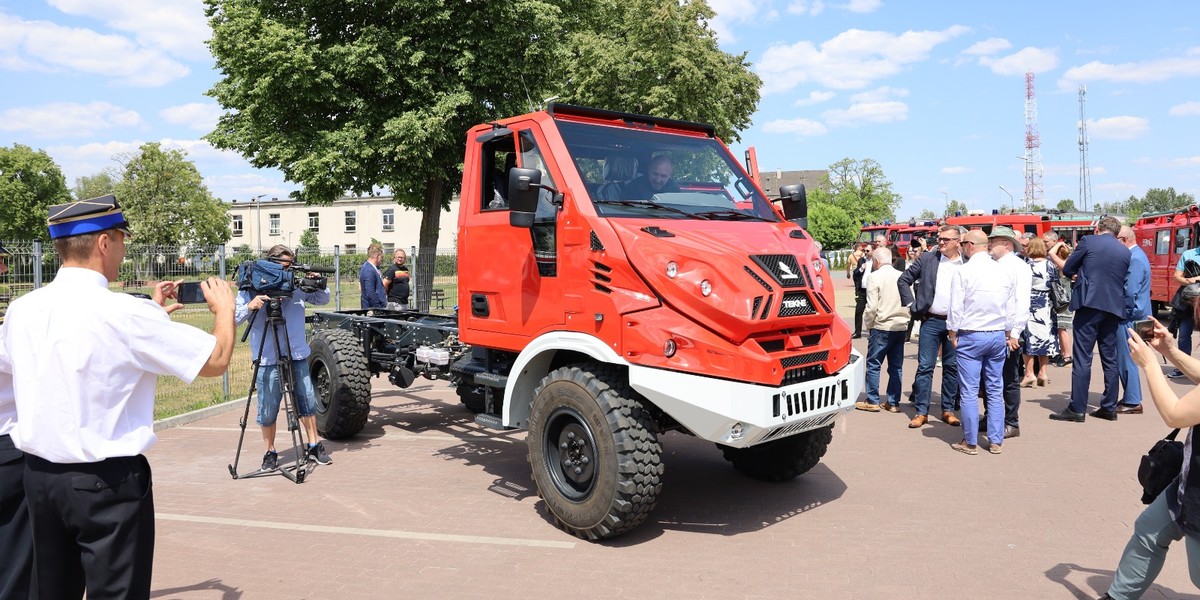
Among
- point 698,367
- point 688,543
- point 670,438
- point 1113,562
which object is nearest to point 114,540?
point 698,367

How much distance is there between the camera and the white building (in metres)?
67.9

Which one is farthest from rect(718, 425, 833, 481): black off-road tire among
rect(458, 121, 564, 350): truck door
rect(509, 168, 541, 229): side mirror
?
rect(509, 168, 541, 229): side mirror

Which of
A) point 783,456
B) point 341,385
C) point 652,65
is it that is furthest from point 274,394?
point 652,65

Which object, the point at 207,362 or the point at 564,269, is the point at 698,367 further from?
the point at 207,362

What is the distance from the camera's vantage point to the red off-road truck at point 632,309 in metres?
4.73

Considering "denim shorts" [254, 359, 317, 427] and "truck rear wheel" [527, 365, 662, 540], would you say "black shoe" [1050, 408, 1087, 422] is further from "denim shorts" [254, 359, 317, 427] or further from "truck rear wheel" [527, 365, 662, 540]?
"denim shorts" [254, 359, 317, 427]

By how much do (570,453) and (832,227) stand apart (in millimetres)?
68238

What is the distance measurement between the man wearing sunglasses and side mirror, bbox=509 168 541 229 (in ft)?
15.9

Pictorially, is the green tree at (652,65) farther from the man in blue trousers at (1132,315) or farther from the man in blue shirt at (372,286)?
the man in blue trousers at (1132,315)

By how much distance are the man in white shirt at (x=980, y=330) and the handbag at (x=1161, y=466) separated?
349cm

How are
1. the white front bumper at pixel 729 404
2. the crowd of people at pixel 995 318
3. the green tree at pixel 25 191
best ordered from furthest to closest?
the green tree at pixel 25 191 → the crowd of people at pixel 995 318 → the white front bumper at pixel 729 404

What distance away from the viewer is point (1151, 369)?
3.21m

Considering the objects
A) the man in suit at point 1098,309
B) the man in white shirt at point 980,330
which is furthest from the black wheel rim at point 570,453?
the man in suit at point 1098,309

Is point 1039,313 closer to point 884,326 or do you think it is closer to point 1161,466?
point 884,326
